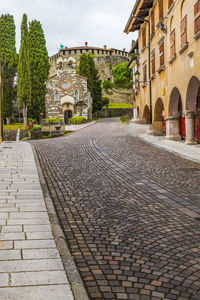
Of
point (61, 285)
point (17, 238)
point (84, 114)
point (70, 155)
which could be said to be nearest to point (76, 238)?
point (17, 238)

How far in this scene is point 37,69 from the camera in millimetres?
44531

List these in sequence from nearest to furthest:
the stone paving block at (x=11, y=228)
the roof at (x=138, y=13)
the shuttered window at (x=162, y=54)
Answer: the stone paving block at (x=11, y=228)
the shuttered window at (x=162, y=54)
the roof at (x=138, y=13)

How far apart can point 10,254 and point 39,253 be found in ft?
1.07

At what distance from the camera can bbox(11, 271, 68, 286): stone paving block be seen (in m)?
3.18

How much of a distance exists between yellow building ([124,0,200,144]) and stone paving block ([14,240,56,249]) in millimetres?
11976

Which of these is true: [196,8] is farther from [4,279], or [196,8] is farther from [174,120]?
[4,279]

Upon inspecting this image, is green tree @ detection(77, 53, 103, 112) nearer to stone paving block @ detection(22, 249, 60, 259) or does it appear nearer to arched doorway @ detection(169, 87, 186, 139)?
arched doorway @ detection(169, 87, 186, 139)

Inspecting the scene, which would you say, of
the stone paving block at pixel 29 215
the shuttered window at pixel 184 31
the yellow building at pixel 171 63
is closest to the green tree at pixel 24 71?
the yellow building at pixel 171 63

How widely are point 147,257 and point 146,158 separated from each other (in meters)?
8.95

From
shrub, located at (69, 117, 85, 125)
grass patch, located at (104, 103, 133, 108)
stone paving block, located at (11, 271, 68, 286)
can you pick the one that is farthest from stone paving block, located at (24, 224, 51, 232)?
grass patch, located at (104, 103, 133, 108)

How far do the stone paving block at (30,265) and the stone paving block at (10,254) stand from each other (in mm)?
115

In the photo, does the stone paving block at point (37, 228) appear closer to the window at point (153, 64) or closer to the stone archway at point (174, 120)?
Result: the stone archway at point (174, 120)

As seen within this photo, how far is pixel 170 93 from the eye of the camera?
63.1ft

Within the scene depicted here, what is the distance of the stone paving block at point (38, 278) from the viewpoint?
10.4ft
